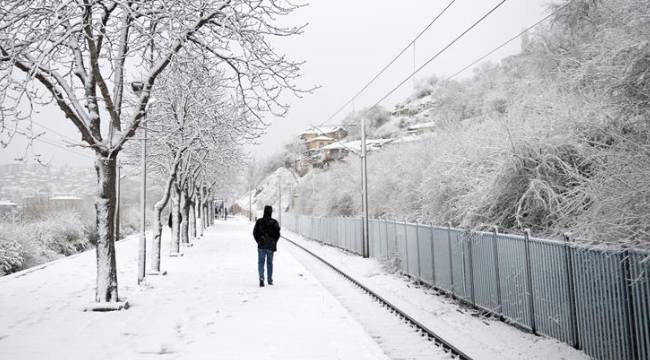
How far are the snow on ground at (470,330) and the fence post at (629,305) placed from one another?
1.08 m

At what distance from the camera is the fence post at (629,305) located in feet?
19.0

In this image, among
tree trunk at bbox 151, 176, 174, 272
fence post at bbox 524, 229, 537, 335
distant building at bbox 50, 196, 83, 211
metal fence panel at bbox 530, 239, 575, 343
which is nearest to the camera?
metal fence panel at bbox 530, 239, 575, 343

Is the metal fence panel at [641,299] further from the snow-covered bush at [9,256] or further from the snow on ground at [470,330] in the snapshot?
the snow-covered bush at [9,256]

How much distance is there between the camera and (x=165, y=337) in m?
7.23

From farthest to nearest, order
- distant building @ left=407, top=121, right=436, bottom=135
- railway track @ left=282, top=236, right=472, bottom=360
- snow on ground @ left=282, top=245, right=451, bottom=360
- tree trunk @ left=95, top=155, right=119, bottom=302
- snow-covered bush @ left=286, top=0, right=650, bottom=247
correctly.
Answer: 1. distant building @ left=407, top=121, right=436, bottom=135
2. tree trunk @ left=95, top=155, right=119, bottom=302
3. snow on ground @ left=282, top=245, right=451, bottom=360
4. railway track @ left=282, top=236, right=472, bottom=360
5. snow-covered bush @ left=286, top=0, right=650, bottom=247

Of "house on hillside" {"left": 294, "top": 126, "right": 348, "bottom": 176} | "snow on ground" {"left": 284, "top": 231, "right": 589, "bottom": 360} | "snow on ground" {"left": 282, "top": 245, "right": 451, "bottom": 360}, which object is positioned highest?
"house on hillside" {"left": 294, "top": 126, "right": 348, "bottom": 176}

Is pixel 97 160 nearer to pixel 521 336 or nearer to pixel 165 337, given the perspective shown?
pixel 165 337

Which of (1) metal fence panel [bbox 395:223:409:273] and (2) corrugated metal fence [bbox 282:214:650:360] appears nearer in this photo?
(2) corrugated metal fence [bbox 282:214:650:360]

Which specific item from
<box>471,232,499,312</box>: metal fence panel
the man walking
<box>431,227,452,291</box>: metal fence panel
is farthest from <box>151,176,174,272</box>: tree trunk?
<box>471,232,499,312</box>: metal fence panel

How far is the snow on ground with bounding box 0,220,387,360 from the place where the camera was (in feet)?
21.4

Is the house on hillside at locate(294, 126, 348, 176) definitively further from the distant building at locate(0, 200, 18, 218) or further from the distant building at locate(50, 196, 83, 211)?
the distant building at locate(0, 200, 18, 218)

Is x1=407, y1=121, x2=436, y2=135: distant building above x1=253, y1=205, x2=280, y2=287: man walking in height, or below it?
above

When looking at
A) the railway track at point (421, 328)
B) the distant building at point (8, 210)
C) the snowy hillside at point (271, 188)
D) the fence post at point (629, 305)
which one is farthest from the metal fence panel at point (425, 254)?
the snowy hillside at point (271, 188)

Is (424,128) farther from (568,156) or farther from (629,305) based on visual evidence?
(629,305)
